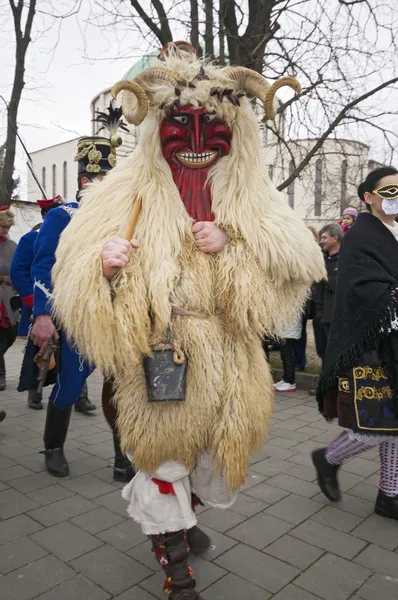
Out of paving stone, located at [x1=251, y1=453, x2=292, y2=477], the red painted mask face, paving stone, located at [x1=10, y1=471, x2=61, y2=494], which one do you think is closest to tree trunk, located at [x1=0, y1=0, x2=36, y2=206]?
paving stone, located at [x1=10, y1=471, x2=61, y2=494]

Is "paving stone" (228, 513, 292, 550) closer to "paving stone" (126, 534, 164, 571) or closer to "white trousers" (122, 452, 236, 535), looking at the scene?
"paving stone" (126, 534, 164, 571)

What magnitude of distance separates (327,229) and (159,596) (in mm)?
4070

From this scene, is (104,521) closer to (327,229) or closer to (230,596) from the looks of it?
(230,596)

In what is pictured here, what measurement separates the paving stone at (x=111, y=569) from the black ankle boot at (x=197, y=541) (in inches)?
9.4

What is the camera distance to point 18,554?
244cm

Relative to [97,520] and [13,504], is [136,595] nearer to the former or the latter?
[97,520]

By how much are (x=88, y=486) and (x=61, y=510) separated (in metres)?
0.34

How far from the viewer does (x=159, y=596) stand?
215 cm

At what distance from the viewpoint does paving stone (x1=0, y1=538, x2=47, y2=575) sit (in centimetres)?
235

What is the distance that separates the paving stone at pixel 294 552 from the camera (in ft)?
7.91

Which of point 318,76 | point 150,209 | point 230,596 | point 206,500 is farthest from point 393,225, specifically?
point 318,76

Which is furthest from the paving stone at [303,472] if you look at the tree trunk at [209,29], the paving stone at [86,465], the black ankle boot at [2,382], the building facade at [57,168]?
the building facade at [57,168]

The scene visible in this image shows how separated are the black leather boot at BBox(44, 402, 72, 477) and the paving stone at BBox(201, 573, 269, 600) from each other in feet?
4.99

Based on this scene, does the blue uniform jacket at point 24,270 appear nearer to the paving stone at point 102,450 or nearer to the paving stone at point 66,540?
the paving stone at point 102,450
